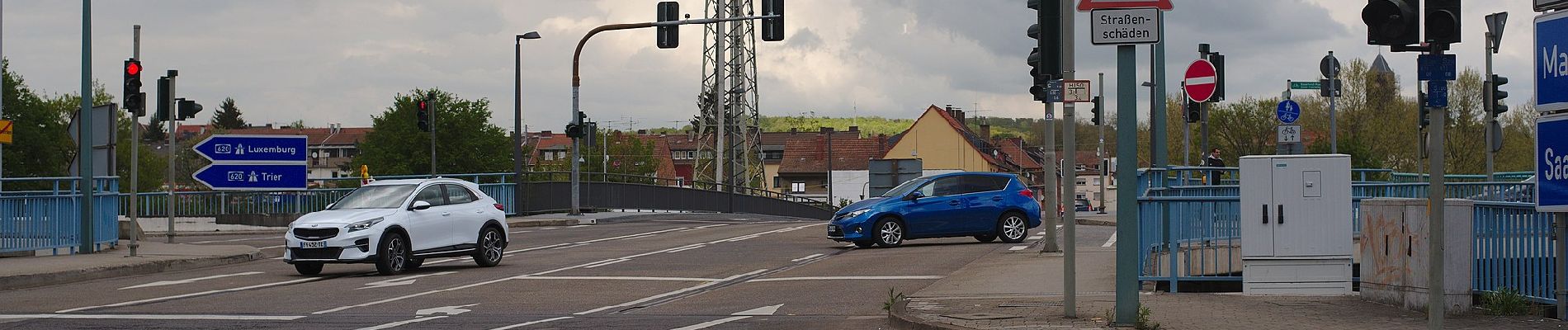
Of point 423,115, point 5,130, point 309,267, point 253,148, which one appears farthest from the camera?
point 423,115

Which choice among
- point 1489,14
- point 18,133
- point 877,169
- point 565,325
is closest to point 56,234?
point 565,325

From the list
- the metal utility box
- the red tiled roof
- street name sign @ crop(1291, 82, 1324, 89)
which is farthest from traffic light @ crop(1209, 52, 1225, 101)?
the red tiled roof

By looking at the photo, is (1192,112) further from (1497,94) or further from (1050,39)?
(1050,39)

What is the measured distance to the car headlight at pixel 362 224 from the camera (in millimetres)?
18781

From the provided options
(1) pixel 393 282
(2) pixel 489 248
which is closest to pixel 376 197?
(2) pixel 489 248

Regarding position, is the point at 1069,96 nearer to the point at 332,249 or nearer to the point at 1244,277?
the point at 1244,277

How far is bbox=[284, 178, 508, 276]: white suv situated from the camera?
61.5 feet

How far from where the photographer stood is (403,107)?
10294 centimetres

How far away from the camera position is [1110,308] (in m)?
12.4

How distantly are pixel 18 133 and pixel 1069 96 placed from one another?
3258 inches

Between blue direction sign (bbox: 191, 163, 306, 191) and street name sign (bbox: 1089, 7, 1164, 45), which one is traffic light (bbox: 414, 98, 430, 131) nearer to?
blue direction sign (bbox: 191, 163, 306, 191)

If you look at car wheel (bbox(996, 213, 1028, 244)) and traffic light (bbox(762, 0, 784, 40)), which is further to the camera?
traffic light (bbox(762, 0, 784, 40))

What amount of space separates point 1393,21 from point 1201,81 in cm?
1456

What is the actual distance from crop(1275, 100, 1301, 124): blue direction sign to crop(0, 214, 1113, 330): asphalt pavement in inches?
196
